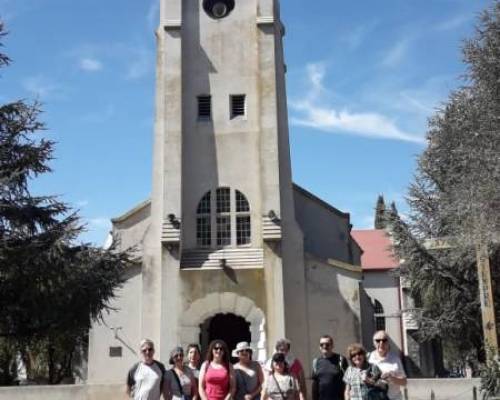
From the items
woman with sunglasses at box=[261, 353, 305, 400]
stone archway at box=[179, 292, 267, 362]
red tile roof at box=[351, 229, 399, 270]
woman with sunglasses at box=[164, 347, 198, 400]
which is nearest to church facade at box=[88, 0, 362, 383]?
stone archway at box=[179, 292, 267, 362]

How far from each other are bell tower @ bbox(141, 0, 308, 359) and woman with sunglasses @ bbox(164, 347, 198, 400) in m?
11.3

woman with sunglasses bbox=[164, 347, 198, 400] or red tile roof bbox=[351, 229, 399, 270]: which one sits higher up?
red tile roof bbox=[351, 229, 399, 270]

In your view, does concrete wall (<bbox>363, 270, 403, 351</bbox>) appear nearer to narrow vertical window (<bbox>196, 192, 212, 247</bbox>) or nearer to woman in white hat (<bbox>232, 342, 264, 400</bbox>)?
narrow vertical window (<bbox>196, 192, 212, 247</bbox>)

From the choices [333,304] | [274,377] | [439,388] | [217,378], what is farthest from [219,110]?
[274,377]

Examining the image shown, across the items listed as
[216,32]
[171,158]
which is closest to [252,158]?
[171,158]

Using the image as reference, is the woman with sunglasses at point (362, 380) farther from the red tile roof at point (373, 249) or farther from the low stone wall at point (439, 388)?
the red tile roof at point (373, 249)

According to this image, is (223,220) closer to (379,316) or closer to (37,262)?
(37,262)

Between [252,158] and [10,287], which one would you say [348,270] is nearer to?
[252,158]

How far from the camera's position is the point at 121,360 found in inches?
884

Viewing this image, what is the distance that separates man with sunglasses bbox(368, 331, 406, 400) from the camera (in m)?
8.45

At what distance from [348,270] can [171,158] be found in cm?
790

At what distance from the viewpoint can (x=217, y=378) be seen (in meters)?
9.23

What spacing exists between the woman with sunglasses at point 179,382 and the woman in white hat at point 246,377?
850mm

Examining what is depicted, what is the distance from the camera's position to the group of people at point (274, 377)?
8500 mm
